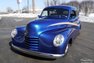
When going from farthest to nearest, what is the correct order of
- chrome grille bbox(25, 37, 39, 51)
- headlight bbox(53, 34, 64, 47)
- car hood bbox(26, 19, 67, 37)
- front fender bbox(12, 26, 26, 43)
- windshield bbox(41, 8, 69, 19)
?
1. windshield bbox(41, 8, 69, 19)
2. front fender bbox(12, 26, 26, 43)
3. car hood bbox(26, 19, 67, 37)
4. chrome grille bbox(25, 37, 39, 51)
5. headlight bbox(53, 34, 64, 47)

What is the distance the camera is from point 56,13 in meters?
10.3

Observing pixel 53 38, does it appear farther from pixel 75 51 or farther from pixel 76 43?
pixel 76 43

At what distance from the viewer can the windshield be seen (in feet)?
32.6

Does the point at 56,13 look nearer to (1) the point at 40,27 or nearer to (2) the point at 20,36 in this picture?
(1) the point at 40,27

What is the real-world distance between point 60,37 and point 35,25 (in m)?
1.08

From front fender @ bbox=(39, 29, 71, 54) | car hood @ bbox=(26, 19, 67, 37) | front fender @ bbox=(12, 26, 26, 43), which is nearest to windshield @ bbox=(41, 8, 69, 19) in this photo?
car hood @ bbox=(26, 19, 67, 37)

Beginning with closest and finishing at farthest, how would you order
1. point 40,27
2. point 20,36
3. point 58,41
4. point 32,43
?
point 58,41
point 32,43
point 40,27
point 20,36

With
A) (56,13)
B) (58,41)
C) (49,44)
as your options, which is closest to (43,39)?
(49,44)

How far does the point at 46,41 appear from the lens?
7688 millimetres

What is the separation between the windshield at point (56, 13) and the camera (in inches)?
391

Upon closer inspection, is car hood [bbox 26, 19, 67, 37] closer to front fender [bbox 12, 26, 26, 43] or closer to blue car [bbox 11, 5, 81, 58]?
blue car [bbox 11, 5, 81, 58]

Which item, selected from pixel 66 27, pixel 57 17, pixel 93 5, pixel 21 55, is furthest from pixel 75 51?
pixel 93 5

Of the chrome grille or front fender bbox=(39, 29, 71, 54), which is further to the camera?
the chrome grille

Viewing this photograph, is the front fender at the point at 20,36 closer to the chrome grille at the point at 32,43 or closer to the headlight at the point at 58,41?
the chrome grille at the point at 32,43
